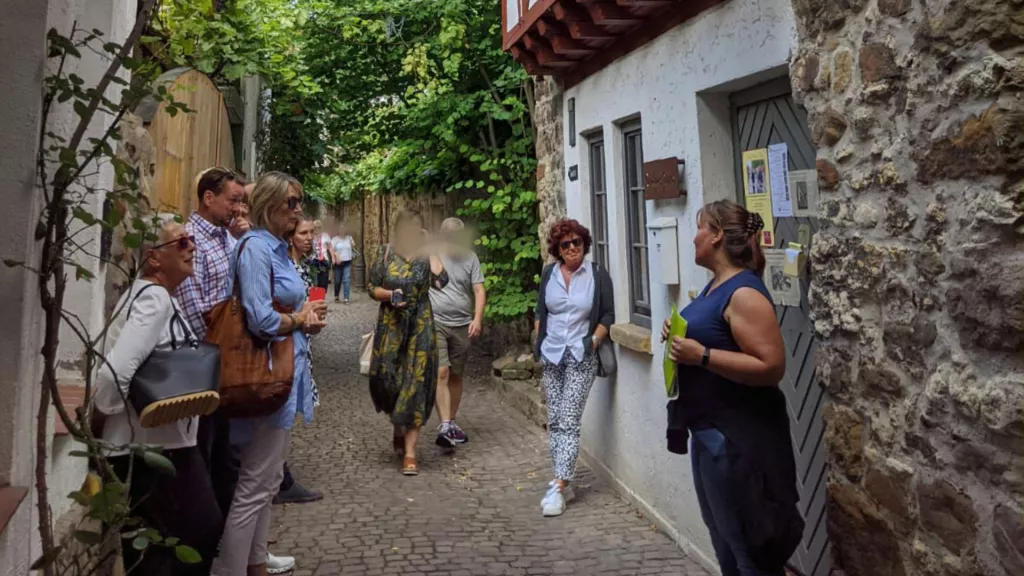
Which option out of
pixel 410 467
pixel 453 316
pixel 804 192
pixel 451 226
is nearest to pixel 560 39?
pixel 451 226

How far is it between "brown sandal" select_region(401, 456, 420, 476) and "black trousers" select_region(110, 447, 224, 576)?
2.96 m

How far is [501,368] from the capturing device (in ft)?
28.8

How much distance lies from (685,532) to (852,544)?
1.63 m

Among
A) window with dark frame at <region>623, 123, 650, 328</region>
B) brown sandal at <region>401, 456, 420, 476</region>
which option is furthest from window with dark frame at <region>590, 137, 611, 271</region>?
brown sandal at <region>401, 456, 420, 476</region>

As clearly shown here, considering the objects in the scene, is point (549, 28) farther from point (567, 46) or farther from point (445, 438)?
point (445, 438)

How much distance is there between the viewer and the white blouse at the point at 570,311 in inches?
202

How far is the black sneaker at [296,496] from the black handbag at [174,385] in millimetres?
2723

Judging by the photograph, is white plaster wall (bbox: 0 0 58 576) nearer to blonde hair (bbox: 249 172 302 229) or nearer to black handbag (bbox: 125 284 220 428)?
black handbag (bbox: 125 284 220 428)

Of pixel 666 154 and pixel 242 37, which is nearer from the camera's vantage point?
pixel 666 154

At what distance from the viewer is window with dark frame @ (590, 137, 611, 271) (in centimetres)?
590

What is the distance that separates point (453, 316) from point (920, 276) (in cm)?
448

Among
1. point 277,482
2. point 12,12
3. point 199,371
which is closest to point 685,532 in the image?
point 277,482

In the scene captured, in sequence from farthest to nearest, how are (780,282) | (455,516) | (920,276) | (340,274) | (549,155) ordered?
(340,274) < (549,155) < (455,516) < (780,282) < (920,276)

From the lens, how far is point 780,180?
357 cm
